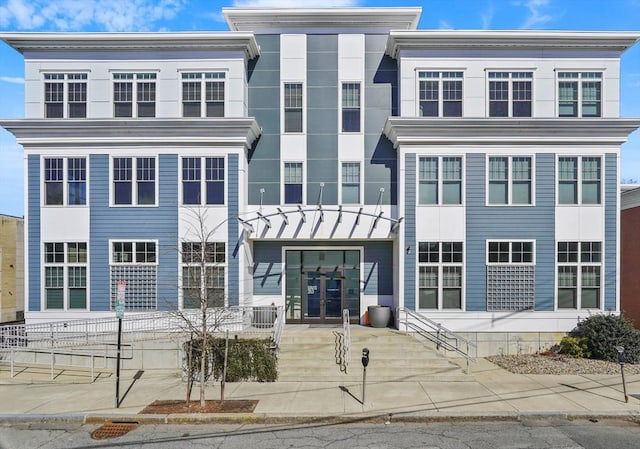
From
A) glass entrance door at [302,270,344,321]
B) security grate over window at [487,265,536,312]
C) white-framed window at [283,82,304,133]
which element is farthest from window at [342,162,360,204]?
security grate over window at [487,265,536,312]

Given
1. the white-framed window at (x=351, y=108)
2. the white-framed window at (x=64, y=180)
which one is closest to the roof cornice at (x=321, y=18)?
the white-framed window at (x=351, y=108)

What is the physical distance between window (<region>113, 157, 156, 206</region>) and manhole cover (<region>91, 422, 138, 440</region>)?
30.2ft

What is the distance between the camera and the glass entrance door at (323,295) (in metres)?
18.6

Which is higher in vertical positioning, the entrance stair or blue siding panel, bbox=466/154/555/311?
blue siding panel, bbox=466/154/555/311

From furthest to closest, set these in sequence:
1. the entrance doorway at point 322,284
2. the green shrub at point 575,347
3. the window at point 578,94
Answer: the entrance doorway at point 322,284 → the window at point 578,94 → the green shrub at point 575,347

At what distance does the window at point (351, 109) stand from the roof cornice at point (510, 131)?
180cm

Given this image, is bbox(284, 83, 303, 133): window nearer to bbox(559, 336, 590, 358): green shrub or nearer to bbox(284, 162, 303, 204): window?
bbox(284, 162, 303, 204): window

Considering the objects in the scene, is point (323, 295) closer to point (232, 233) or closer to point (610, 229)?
point (232, 233)

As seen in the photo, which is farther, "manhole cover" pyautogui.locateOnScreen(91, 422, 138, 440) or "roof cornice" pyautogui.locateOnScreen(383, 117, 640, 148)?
"roof cornice" pyautogui.locateOnScreen(383, 117, 640, 148)

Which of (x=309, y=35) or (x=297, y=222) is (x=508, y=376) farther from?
(x=309, y=35)

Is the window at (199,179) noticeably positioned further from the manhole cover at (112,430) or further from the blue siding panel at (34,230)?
the manhole cover at (112,430)

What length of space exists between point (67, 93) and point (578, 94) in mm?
20033

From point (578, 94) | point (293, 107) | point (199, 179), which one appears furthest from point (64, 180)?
point (578, 94)

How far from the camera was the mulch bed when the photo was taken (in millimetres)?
10508
